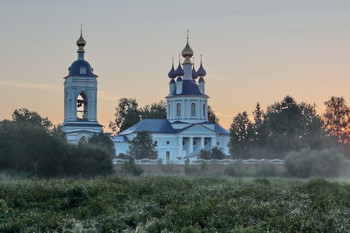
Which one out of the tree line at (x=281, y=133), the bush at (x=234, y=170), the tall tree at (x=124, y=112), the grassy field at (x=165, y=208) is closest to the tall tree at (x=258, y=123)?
the tree line at (x=281, y=133)

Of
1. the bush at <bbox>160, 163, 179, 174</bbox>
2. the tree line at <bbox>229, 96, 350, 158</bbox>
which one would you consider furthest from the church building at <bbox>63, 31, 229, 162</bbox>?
the bush at <bbox>160, 163, 179, 174</bbox>

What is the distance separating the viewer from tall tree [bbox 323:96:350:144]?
65062mm

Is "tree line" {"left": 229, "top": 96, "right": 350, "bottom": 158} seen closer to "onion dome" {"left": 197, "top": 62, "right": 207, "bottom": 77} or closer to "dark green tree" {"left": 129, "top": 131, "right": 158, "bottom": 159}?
"dark green tree" {"left": 129, "top": 131, "right": 158, "bottom": 159}

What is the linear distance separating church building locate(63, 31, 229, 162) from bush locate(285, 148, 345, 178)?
19.1 m

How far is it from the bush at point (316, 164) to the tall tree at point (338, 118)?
19407mm

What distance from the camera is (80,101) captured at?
220ft

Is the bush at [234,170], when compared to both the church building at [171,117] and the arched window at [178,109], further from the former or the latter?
the arched window at [178,109]

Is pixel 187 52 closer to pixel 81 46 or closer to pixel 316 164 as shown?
pixel 81 46

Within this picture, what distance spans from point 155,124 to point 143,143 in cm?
712

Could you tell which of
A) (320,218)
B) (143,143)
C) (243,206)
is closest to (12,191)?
(243,206)

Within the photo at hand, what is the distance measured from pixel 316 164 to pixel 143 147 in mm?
21963

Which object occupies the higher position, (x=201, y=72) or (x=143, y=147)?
(x=201, y=72)

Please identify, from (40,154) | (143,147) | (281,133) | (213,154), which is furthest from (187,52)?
(40,154)

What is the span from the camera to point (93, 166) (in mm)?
37625
